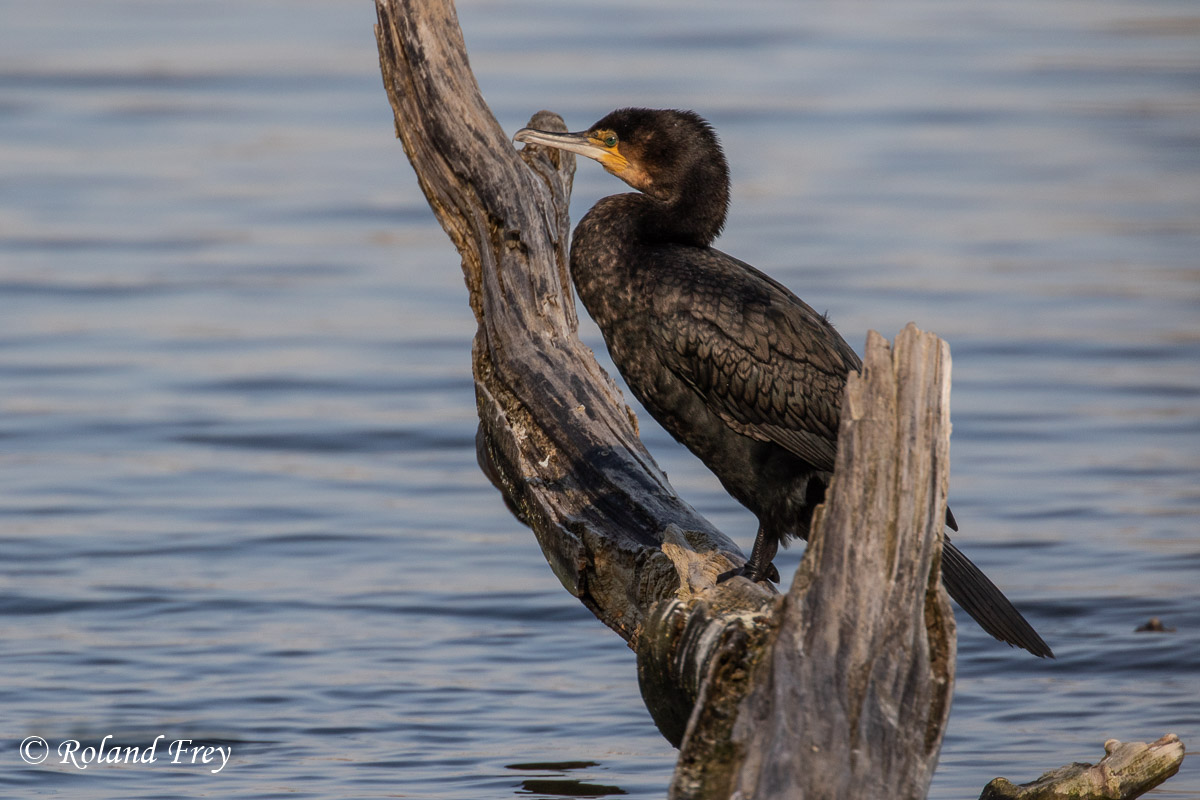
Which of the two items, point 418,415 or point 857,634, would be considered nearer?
point 857,634

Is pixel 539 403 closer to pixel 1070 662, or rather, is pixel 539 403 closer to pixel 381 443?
pixel 1070 662

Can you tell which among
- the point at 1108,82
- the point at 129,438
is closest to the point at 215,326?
the point at 129,438

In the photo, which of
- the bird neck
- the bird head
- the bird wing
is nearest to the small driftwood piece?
the bird wing

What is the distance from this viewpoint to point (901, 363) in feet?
10.7

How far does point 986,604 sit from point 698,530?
80 cm

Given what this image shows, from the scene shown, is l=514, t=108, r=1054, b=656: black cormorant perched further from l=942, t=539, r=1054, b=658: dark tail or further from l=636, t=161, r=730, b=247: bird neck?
l=942, t=539, r=1054, b=658: dark tail

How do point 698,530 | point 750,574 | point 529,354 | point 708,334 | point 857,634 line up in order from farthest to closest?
point 529,354, point 708,334, point 698,530, point 750,574, point 857,634

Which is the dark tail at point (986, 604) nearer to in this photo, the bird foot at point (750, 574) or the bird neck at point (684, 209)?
the bird foot at point (750, 574)

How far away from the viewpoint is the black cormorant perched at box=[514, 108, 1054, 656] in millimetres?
4875

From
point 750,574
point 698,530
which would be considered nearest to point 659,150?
point 698,530

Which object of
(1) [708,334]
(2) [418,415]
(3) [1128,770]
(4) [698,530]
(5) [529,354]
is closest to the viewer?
(3) [1128,770]

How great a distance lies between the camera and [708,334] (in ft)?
16.1

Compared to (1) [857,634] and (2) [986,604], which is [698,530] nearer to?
(2) [986,604]

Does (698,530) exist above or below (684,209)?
below
